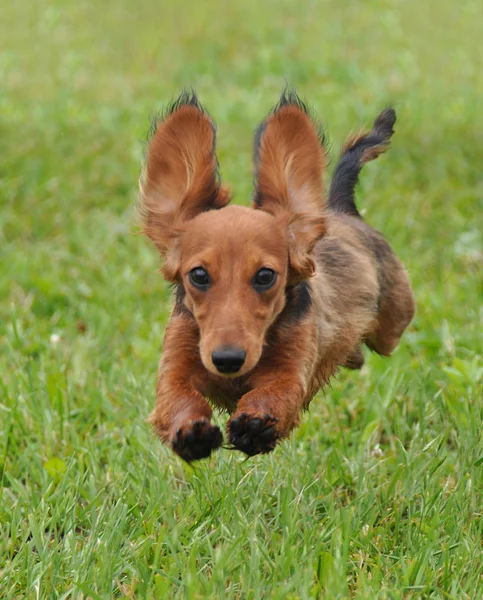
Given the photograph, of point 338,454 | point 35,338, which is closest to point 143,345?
point 35,338

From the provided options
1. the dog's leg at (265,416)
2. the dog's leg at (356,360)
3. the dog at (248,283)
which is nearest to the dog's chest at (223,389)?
the dog at (248,283)

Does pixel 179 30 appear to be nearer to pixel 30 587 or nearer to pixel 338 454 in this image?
pixel 338 454

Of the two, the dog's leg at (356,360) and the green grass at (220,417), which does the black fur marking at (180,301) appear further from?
the dog's leg at (356,360)

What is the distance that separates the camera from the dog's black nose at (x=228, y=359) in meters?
2.81

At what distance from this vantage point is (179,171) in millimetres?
3424

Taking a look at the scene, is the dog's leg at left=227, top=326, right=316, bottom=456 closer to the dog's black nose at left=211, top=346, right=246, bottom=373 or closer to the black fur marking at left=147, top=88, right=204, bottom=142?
the dog's black nose at left=211, top=346, right=246, bottom=373

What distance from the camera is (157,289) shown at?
6465 millimetres

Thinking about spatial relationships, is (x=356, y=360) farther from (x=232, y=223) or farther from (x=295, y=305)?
(x=232, y=223)

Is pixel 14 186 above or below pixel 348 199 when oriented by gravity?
below

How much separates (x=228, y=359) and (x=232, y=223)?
0.48 m

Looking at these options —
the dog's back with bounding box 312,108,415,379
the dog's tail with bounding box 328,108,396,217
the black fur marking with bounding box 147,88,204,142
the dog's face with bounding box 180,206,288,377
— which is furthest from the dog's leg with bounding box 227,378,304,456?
the dog's tail with bounding box 328,108,396,217

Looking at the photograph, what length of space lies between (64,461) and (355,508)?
1241 millimetres

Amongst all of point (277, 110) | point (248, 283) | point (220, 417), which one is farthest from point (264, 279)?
point (220, 417)

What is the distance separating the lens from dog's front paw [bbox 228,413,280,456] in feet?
9.32
